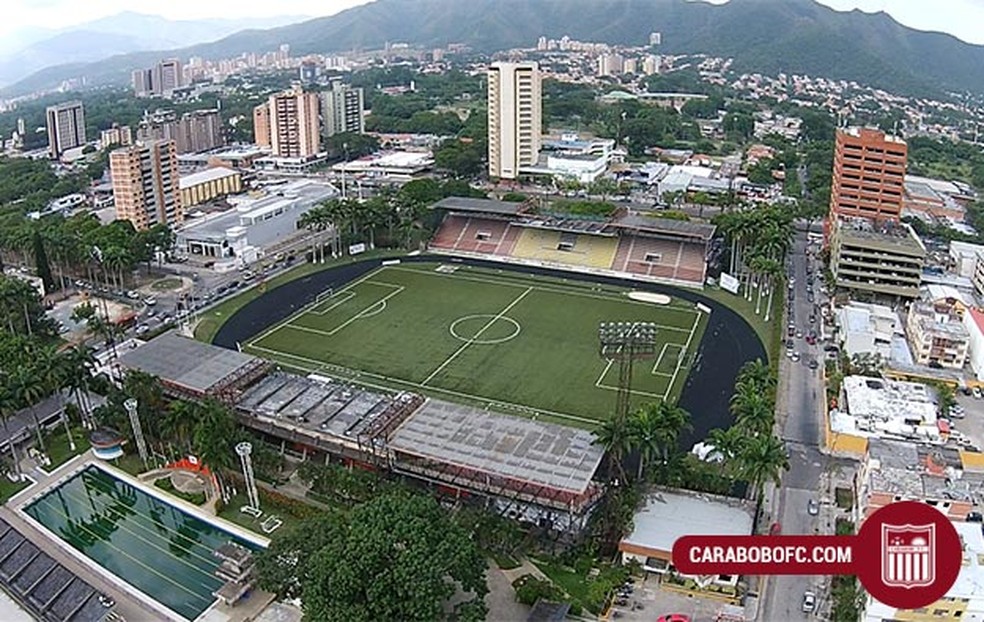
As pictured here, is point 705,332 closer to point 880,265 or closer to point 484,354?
point 484,354

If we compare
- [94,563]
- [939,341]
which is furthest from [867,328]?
[94,563]

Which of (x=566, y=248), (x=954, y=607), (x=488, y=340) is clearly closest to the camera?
(x=954, y=607)

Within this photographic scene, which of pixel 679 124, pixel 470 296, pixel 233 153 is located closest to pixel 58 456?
pixel 470 296

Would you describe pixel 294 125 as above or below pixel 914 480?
above

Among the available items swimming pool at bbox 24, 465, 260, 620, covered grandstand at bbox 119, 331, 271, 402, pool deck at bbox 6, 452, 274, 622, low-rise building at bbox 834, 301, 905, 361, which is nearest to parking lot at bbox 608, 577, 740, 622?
pool deck at bbox 6, 452, 274, 622

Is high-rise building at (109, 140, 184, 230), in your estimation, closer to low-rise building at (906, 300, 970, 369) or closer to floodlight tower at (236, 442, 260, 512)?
floodlight tower at (236, 442, 260, 512)

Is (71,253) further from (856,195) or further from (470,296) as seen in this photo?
(856,195)

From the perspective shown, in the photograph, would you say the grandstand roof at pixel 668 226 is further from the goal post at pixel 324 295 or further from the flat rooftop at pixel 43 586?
the flat rooftop at pixel 43 586
